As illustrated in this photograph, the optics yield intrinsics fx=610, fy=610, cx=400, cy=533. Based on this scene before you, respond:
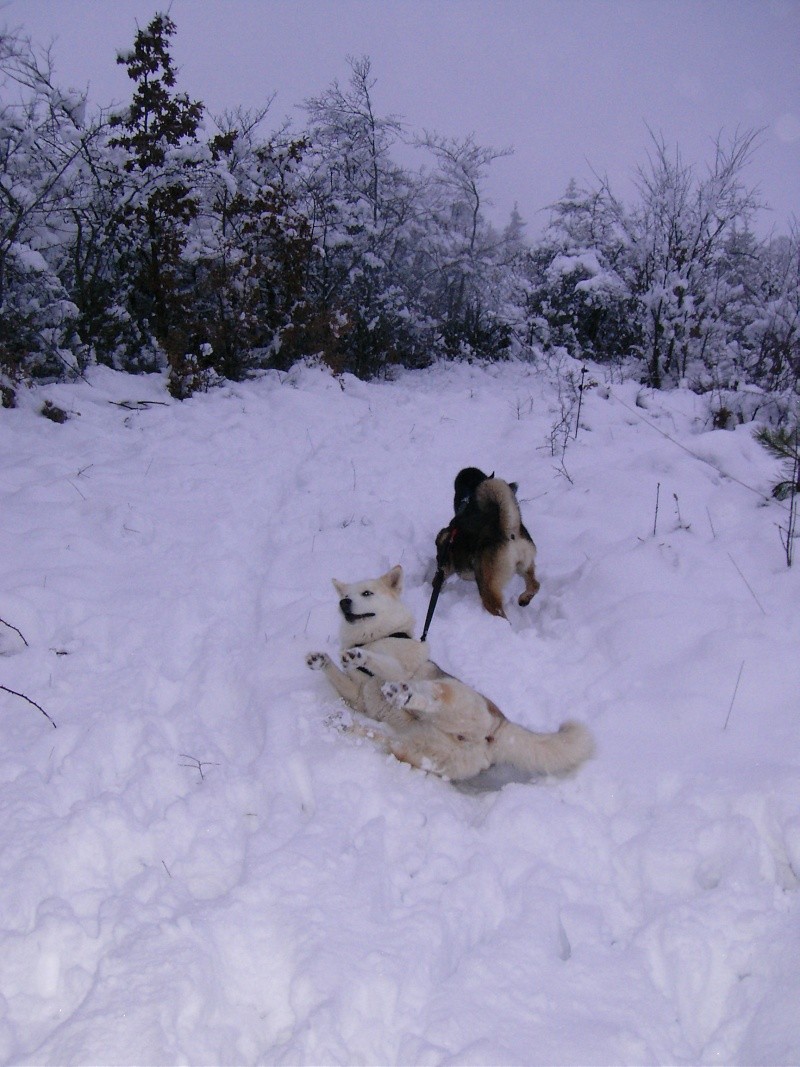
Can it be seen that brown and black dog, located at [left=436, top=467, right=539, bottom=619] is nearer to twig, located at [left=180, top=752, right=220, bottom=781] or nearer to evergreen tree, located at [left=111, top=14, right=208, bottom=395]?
twig, located at [left=180, top=752, right=220, bottom=781]

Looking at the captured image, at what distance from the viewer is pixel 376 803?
9.22ft

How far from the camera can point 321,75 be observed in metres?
14.0

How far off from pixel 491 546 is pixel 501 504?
370 mm

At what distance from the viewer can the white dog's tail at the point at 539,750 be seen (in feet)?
9.78

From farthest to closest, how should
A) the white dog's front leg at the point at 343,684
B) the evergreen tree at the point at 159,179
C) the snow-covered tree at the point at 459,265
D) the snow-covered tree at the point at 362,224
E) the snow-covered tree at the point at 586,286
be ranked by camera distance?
the snow-covered tree at the point at 459,265
the snow-covered tree at the point at 586,286
the snow-covered tree at the point at 362,224
the evergreen tree at the point at 159,179
the white dog's front leg at the point at 343,684

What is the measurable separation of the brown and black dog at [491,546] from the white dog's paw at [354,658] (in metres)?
1.51

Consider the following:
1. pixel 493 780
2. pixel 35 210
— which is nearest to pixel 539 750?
pixel 493 780

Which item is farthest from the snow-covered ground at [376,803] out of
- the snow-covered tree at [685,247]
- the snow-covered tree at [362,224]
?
the snow-covered tree at [362,224]

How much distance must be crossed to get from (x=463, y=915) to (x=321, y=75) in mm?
16872

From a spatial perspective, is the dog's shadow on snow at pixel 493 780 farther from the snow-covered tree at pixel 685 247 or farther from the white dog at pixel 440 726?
the snow-covered tree at pixel 685 247

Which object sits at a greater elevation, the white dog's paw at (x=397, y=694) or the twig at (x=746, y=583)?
the twig at (x=746, y=583)

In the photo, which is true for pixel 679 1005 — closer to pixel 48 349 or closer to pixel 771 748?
pixel 771 748

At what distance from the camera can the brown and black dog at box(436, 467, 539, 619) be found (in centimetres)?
466

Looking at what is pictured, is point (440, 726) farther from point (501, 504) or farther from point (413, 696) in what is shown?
point (501, 504)
